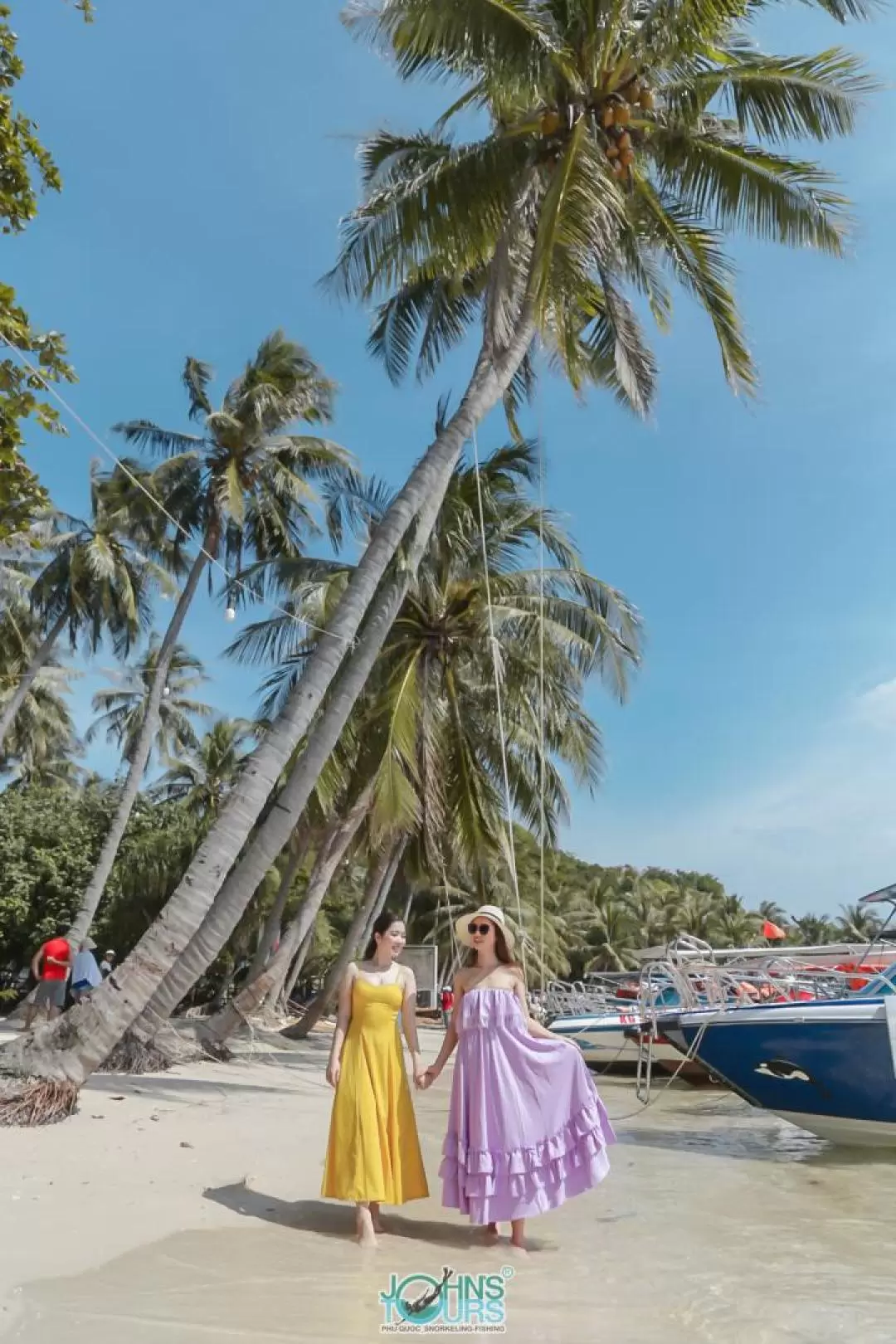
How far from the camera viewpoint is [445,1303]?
3.93 metres

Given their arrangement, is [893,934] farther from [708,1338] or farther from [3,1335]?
[3,1335]

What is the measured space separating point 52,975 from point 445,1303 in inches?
464

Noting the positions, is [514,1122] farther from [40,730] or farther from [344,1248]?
[40,730]

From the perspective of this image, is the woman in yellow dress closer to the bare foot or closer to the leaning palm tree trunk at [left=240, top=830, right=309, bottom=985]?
the bare foot

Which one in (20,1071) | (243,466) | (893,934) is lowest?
(20,1071)

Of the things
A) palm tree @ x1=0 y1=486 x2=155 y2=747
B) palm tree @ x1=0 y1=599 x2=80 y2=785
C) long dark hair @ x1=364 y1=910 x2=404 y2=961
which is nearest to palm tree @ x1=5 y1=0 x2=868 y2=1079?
long dark hair @ x1=364 y1=910 x2=404 y2=961

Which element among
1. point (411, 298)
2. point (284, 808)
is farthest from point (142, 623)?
point (284, 808)

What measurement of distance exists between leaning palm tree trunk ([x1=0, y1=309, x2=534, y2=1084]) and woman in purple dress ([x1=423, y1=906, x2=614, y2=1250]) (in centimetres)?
400

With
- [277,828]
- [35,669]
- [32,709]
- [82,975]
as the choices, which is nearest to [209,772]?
[32,709]

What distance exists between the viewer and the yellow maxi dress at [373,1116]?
468 cm

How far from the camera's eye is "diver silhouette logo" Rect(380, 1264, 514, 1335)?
147 inches

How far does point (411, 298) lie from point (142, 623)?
47.1 feet

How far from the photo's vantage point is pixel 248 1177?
20.1ft

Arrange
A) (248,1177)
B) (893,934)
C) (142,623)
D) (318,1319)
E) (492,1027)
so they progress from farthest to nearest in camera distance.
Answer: (142,623), (893,934), (248,1177), (492,1027), (318,1319)
